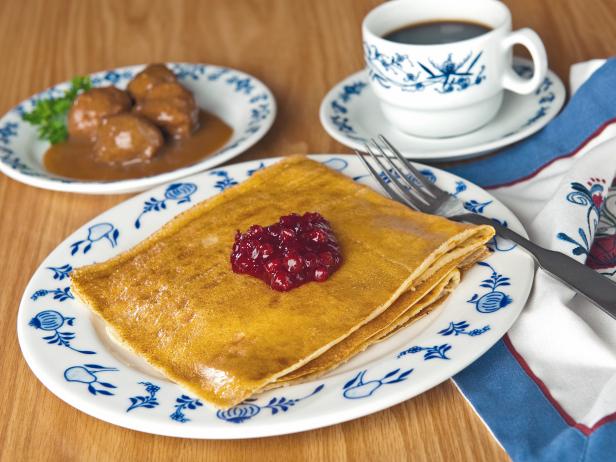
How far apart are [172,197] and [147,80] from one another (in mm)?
658

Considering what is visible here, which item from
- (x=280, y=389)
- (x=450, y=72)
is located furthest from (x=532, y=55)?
(x=280, y=389)

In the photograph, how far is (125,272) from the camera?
1791 mm

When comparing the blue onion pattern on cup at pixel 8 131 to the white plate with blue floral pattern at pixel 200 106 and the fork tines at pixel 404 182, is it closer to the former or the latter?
the white plate with blue floral pattern at pixel 200 106

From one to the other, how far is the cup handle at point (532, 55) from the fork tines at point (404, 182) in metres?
0.43

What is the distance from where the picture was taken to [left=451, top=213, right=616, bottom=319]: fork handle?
5.00ft

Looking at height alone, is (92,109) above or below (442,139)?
below

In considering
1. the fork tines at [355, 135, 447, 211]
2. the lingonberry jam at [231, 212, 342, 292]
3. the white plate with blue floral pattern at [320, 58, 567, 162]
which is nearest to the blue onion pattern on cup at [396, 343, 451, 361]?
the lingonberry jam at [231, 212, 342, 292]

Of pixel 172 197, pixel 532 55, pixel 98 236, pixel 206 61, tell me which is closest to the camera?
pixel 98 236

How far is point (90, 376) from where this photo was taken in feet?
5.00

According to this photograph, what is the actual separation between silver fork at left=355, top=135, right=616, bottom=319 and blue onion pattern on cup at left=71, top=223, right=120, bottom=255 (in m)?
0.64

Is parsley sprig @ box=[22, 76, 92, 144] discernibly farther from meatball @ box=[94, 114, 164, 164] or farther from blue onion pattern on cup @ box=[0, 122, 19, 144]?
meatball @ box=[94, 114, 164, 164]

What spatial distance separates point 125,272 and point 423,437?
2.43 ft

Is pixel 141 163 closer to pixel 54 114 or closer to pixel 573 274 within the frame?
pixel 54 114

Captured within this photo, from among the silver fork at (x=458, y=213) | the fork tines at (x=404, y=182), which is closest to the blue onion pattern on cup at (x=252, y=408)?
the silver fork at (x=458, y=213)
